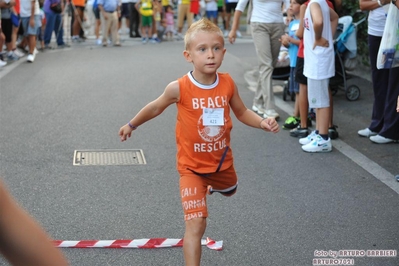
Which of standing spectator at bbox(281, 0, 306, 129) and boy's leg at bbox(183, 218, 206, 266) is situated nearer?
boy's leg at bbox(183, 218, 206, 266)

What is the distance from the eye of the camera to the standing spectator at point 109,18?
20125 mm

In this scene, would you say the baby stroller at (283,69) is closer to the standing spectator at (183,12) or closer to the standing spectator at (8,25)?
the standing spectator at (8,25)

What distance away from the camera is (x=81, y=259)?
15.9 feet

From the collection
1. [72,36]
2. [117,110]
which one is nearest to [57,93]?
[117,110]

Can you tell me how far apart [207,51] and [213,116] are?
15.8 inches

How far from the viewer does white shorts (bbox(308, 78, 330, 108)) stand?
8.05 m

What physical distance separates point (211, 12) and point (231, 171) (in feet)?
66.0

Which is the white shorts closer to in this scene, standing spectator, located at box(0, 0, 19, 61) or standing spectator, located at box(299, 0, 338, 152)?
standing spectator, located at box(299, 0, 338, 152)

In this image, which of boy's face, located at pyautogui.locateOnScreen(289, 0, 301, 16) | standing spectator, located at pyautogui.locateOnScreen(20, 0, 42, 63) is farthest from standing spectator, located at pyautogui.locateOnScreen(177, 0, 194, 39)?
boy's face, located at pyautogui.locateOnScreen(289, 0, 301, 16)

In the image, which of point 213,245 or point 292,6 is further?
point 292,6

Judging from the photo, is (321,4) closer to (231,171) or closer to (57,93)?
(231,171)

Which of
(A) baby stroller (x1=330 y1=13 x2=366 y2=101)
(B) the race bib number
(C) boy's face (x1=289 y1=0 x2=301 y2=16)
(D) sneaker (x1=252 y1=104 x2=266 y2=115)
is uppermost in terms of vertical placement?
(B) the race bib number

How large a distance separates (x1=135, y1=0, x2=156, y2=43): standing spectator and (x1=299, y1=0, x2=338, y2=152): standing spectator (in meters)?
14.4

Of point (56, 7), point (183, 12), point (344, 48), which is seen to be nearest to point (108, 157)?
point (344, 48)
